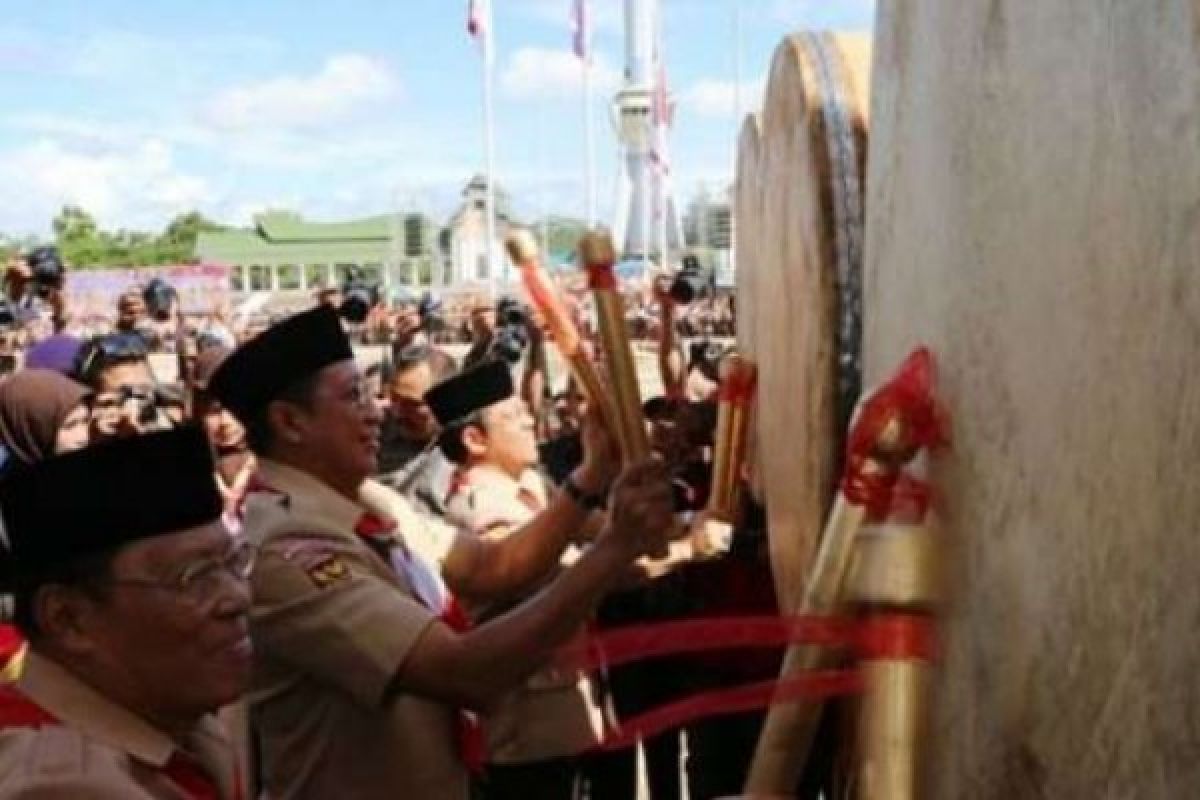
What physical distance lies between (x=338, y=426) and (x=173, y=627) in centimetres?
90

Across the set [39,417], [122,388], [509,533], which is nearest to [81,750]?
[509,533]

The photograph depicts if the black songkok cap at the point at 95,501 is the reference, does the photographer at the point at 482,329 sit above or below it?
below

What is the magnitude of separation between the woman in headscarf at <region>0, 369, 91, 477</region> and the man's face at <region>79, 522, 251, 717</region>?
7.88ft

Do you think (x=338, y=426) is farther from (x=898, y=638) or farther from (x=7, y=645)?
(x=898, y=638)

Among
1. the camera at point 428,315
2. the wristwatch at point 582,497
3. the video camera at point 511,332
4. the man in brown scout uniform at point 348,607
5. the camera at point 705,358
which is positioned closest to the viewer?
the man in brown scout uniform at point 348,607

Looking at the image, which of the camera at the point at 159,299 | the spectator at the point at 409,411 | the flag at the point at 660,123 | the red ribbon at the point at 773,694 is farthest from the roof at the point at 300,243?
the red ribbon at the point at 773,694

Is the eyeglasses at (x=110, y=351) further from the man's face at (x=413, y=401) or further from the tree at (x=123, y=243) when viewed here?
the tree at (x=123, y=243)

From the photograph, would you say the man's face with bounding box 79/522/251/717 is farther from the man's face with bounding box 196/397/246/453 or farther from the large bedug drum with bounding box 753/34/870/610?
the man's face with bounding box 196/397/246/453

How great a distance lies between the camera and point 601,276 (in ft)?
5.88

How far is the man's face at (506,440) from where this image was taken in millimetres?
4246

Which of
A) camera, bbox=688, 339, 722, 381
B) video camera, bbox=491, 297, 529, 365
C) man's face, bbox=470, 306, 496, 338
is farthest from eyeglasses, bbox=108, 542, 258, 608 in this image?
man's face, bbox=470, 306, 496, 338

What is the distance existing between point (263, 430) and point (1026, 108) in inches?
73.8

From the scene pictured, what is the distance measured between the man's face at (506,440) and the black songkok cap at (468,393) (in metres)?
0.04

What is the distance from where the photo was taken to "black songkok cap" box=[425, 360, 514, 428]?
4.30 metres
